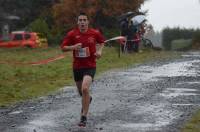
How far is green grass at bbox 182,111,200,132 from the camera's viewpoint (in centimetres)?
1069

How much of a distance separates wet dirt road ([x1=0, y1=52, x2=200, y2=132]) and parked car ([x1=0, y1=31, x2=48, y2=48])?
28104 millimetres

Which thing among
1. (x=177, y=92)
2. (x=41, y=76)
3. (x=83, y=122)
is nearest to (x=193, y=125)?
(x=83, y=122)

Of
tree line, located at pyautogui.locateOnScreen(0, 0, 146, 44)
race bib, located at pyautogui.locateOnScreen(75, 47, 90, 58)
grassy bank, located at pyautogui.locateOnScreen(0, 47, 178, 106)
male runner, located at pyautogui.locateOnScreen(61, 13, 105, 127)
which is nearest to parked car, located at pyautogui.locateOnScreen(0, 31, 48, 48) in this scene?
tree line, located at pyautogui.locateOnScreen(0, 0, 146, 44)

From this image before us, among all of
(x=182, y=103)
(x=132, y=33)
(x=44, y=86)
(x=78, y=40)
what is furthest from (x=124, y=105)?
(x=132, y=33)

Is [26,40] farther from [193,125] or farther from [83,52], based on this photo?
[193,125]

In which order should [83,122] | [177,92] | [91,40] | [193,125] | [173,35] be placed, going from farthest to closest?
[173,35] → [177,92] → [91,40] → [83,122] → [193,125]

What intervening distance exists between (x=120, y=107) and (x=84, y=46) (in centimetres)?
242

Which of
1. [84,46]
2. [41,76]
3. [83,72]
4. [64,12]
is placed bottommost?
[41,76]

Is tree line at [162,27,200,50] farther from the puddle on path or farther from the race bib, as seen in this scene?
the race bib

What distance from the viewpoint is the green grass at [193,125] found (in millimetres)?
10690

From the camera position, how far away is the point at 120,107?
13.6m

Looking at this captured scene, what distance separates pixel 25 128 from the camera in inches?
439

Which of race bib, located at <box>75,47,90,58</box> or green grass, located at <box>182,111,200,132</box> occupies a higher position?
race bib, located at <box>75,47,90,58</box>

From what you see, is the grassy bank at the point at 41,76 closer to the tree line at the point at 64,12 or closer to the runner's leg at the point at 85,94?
the runner's leg at the point at 85,94
